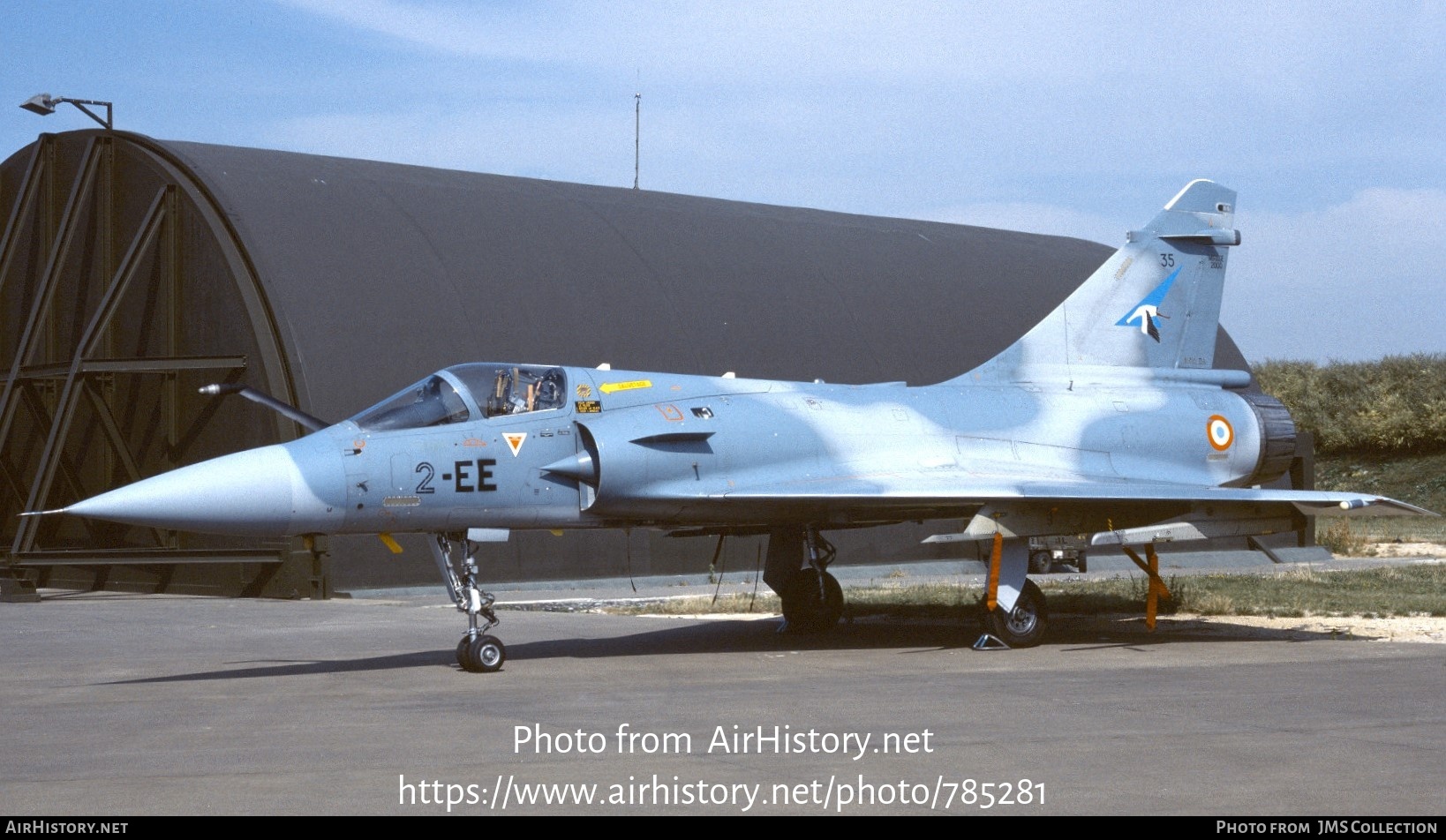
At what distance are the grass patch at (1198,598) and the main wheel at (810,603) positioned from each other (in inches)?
74.1

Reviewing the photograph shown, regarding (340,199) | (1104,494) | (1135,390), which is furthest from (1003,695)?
(340,199)

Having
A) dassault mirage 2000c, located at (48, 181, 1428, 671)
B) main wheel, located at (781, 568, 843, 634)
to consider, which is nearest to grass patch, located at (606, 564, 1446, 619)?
main wheel, located at (781, 568, 843, 634)

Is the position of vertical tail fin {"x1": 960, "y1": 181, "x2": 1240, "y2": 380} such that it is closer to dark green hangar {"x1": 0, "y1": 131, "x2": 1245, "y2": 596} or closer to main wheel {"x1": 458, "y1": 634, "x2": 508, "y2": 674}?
main wheel {"x1": 458, "y1": 634, "x2": 508, "y2": 674}

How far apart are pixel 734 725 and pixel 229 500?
15.0 ft

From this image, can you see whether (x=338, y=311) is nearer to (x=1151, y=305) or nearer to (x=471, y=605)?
(x=471, y=605)

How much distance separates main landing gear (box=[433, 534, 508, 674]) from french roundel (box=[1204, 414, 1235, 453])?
7795mm

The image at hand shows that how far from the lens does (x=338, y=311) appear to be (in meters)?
23.4

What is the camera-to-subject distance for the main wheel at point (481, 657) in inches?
486

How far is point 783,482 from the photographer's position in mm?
13773

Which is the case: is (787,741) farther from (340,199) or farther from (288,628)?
(340,199)

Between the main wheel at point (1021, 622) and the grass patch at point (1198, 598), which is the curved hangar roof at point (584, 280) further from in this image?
the main wheel at point (1021, 622)

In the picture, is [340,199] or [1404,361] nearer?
[340,199]
